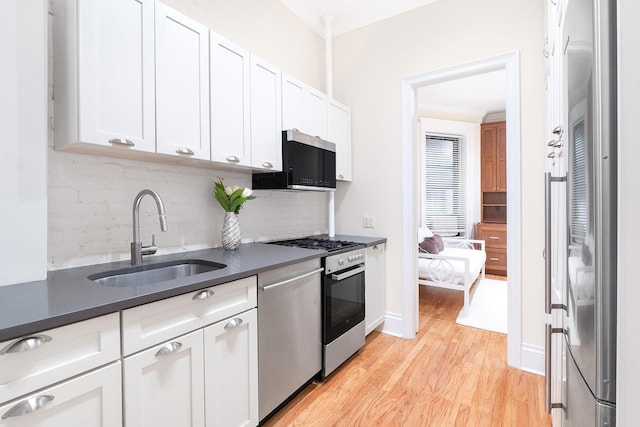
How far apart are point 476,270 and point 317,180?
258cm

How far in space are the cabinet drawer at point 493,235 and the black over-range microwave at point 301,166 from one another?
388 cm

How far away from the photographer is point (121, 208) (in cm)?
164

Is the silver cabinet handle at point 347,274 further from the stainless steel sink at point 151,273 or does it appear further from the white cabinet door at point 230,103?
the white cabinet door at point 230,103

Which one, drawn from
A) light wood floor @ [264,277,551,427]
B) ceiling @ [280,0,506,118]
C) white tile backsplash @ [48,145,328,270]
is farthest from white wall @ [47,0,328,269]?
light wood floor @ [264,277,551,427]


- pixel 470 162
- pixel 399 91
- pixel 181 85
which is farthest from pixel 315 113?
pixel 470 162

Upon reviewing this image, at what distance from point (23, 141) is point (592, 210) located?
77.5 inches

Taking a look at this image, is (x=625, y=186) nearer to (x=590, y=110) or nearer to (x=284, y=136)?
(x=590, y=110)

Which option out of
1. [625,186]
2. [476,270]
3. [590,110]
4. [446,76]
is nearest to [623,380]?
[625,186]

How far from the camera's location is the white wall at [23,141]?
121 cm

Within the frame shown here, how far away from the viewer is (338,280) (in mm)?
2180

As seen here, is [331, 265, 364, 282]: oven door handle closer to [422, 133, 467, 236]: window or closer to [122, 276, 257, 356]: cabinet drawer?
[122, 276, 257, 356]: cabinet drawer

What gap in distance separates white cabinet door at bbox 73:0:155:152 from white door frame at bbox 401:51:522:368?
2.12m

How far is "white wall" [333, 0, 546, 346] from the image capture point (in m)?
2.29

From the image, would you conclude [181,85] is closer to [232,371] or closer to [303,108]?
[303,108]
